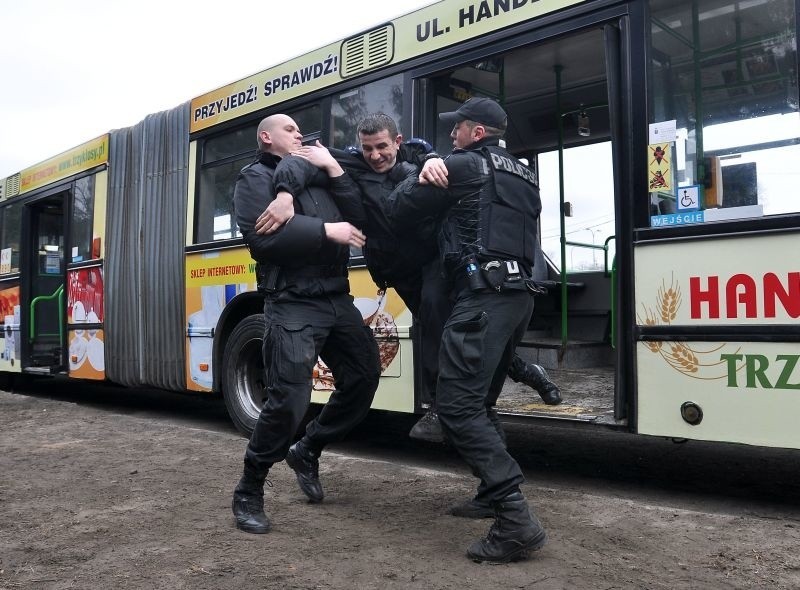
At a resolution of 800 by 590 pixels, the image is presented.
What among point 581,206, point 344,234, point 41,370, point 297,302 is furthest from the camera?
point 41,370

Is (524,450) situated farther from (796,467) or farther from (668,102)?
(668,102)

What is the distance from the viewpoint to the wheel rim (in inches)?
223

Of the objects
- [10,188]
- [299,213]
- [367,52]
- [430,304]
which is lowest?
[430,304]

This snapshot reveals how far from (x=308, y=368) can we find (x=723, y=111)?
239 cm

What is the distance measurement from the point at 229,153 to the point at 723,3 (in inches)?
149

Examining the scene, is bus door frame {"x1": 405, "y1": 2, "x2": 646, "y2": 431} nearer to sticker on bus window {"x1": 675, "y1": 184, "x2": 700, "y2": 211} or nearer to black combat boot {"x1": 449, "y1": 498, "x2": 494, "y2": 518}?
sticker on bus window {"x1": 675, "y1": 184, "x2": 700, "y2": 211}

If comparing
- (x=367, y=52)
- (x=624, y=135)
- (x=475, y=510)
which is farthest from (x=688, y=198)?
(x=367, y=52)

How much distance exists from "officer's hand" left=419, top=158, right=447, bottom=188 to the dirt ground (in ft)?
4.83

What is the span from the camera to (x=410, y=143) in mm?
3463

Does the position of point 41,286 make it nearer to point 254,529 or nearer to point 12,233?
point 12,233

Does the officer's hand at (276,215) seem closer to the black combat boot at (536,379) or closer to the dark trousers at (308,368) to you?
the dark trousers at (308,368)

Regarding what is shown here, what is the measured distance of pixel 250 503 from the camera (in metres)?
3.19

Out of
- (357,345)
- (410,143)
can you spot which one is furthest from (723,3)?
(357,345)

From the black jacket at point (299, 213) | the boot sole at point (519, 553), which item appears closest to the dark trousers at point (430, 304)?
the black jacket at point (299, 213)
